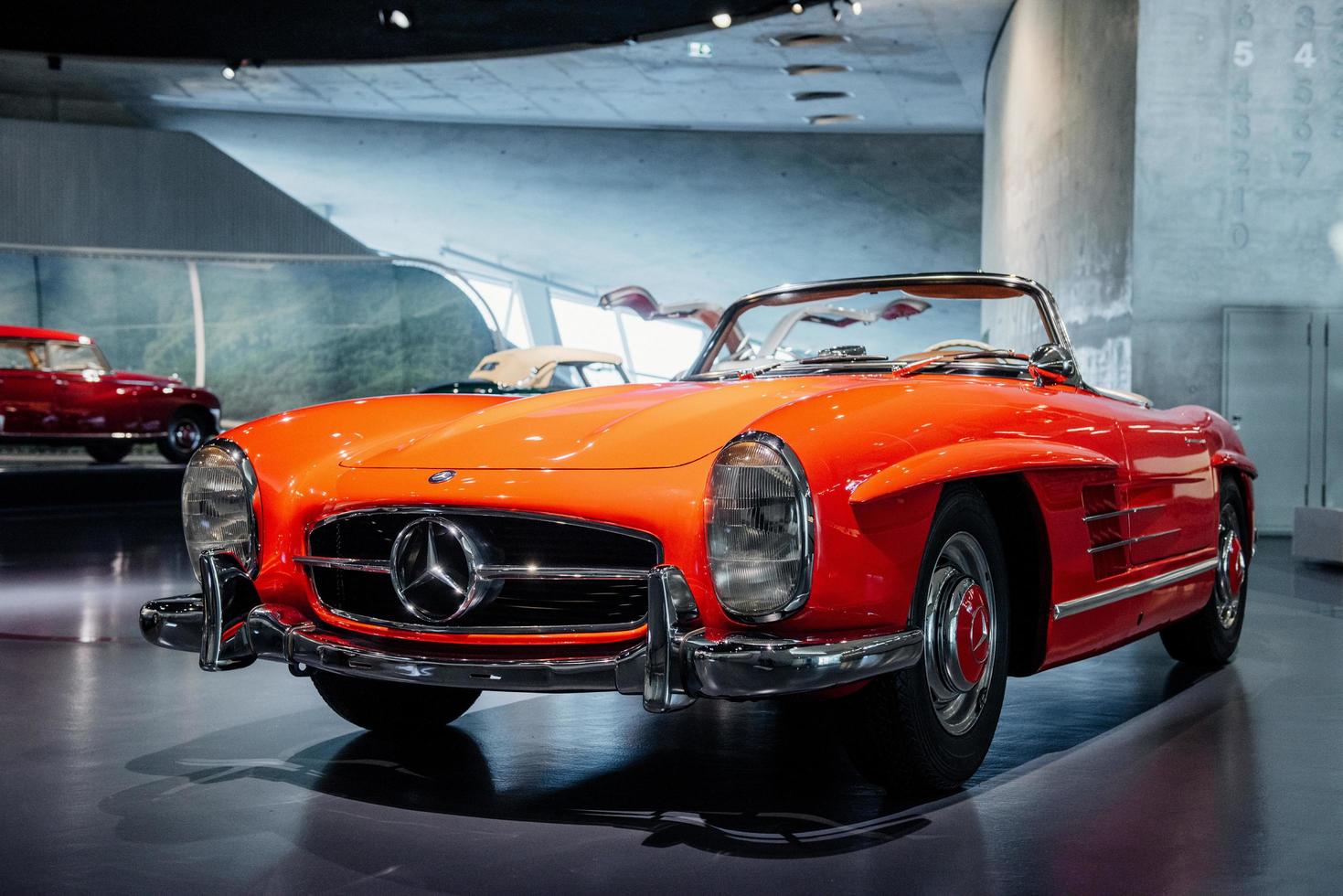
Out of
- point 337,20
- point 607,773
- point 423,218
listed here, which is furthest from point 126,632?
point 423,218

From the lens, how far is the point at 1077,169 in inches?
385

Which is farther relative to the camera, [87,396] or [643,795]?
[87,396]

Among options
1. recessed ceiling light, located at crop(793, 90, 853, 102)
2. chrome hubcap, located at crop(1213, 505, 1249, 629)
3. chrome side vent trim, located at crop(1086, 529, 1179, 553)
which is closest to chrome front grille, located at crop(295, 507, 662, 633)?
chrome side vent trim, located at crop(1086, 529, 1179, 553)

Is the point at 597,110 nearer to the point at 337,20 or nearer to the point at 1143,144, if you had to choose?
the point at 337,20

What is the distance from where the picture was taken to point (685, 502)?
250cm

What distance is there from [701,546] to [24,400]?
12529mm

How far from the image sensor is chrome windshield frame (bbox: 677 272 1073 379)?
3967 millimetres

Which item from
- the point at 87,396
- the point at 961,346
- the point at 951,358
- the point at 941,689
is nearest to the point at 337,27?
the point at 87,396

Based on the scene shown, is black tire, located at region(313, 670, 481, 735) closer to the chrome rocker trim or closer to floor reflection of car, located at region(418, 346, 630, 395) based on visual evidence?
the chrome rocker trim

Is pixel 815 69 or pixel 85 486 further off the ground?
pixel 815 69

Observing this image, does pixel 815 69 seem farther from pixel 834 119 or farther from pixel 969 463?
pixel 969 463

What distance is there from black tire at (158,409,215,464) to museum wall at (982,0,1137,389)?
8.16m

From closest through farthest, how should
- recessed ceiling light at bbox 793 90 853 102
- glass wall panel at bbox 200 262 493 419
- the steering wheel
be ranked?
the steering wheel < glass wall panel at bbox 200 262 493 419 < recessed ceiling light at bbox 793 90 853 102

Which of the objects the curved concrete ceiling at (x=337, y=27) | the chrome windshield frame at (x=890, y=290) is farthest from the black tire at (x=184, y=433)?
the chrome windshield frame at (x=890, y=290)
